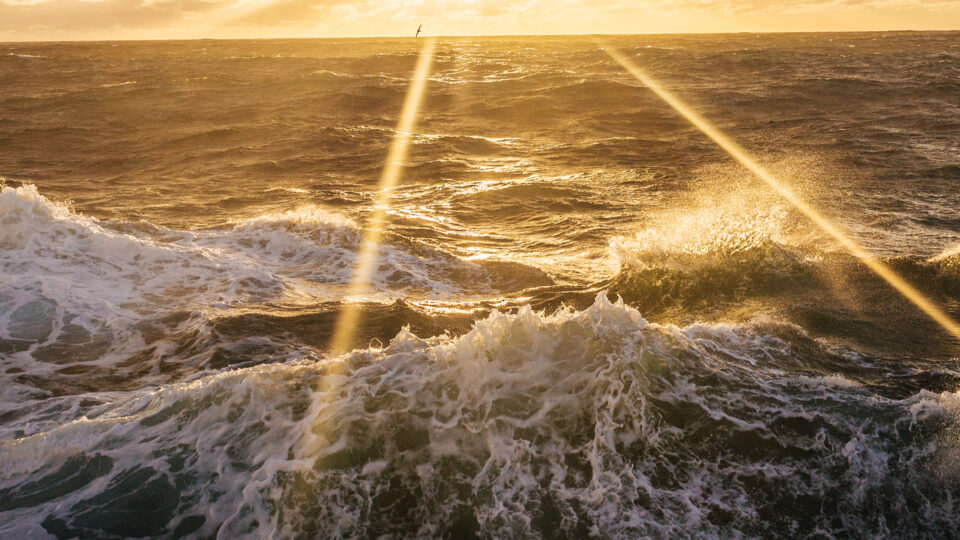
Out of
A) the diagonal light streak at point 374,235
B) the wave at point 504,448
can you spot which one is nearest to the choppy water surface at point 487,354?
the wave at point 504,448

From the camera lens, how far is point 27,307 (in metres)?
6.29

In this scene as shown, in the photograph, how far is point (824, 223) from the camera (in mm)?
8891

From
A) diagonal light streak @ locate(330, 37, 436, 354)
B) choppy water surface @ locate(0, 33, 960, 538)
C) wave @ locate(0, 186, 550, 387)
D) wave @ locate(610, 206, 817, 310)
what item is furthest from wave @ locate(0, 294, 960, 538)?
wave @ locate(610, 206, 817, 310)

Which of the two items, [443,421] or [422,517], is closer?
[422,517]

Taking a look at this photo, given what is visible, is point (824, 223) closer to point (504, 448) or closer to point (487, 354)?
point (487, 354)

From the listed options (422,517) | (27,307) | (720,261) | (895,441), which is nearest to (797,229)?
(720,261)

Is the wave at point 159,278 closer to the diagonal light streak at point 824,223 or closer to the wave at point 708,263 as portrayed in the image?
the wave at point 708,263

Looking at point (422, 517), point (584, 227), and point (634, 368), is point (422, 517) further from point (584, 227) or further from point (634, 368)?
point (584, 227)

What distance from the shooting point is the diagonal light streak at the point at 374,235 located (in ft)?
19.9

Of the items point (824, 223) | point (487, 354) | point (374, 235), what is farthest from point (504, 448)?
point (824, 223)

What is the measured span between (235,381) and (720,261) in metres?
5.74

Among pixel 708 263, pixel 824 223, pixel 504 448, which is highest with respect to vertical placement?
pixel 824 223

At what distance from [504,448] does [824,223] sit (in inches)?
291

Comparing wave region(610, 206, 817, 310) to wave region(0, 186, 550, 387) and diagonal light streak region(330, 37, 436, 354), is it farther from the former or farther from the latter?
diagonal light streak region(330, 37, 436, 354)
